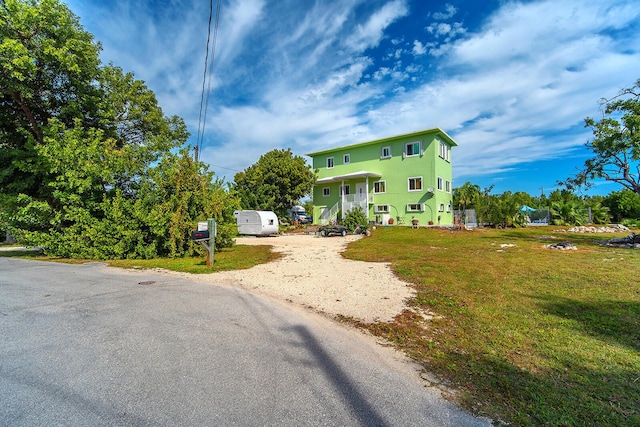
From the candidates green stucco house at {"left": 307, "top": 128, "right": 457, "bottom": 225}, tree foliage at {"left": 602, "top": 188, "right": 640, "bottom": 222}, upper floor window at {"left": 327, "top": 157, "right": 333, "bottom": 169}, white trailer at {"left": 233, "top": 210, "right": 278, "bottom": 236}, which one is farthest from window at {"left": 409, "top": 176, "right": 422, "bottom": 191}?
tree foliage at {"left": 602, "top": 188, "right": 640, "bottom": 222}

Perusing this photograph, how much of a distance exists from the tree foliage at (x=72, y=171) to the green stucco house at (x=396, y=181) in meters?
15.8

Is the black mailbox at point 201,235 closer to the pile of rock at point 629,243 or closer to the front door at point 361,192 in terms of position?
the pile of rock at point 629,243

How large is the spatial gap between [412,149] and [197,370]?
2497cm

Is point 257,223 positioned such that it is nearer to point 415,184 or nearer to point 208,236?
point 208,236

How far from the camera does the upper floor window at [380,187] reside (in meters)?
26.4

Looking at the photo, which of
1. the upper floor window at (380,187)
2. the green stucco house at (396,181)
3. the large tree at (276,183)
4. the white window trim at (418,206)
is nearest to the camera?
the green stucco house at (396,181)

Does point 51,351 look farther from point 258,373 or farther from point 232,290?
point 232,290

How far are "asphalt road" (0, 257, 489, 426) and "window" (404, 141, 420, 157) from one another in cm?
2263

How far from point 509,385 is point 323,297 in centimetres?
357

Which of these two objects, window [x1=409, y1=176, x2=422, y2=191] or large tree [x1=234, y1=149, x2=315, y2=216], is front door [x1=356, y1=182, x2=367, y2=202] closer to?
window [x1=409, y1=176, x2=422, y2=191]

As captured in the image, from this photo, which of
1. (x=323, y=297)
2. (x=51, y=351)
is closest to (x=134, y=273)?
(x=51, y=351)

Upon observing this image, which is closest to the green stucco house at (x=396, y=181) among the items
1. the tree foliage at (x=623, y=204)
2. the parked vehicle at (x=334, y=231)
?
the parked vehicle at (x=334, y=231)

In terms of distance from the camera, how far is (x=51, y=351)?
3301 mm

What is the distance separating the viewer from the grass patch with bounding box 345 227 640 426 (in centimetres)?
235
